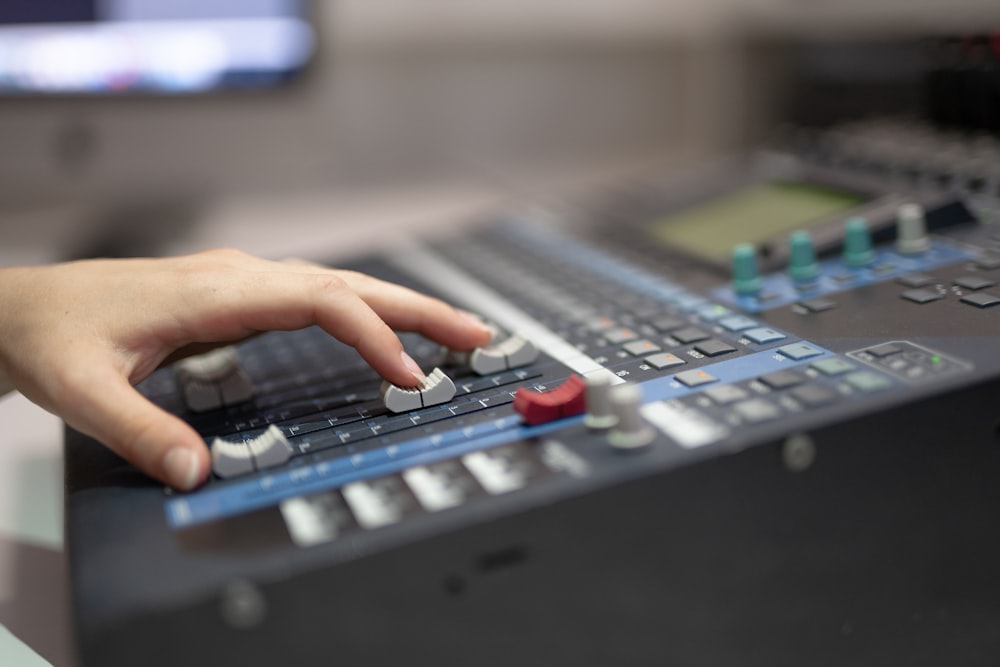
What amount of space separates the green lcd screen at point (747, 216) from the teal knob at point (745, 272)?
7 centimetres

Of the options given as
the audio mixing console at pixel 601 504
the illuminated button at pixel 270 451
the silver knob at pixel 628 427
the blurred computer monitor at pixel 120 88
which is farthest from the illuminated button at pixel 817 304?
the blurred computer monitor at pixel 120 88

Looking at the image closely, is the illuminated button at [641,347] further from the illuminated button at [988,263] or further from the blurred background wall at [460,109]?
the blurred background wall at [460,109]

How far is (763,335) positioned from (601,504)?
0.21 m

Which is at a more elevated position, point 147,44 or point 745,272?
point 147,44

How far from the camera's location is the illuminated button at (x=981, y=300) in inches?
21.0

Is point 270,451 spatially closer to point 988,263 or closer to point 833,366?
point 833,366

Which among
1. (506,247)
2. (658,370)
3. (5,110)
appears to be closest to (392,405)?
(658,370)

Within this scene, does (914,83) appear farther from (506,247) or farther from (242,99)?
(242,99)

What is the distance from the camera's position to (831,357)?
19.3 inches

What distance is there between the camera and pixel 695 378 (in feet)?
1.61

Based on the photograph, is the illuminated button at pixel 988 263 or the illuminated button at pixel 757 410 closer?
the illuminated button at pixel 757 410

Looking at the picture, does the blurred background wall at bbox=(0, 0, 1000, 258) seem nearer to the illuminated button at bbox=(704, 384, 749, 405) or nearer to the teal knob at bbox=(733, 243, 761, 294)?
the teal knob at bbox=(733, 243, 761, 294)

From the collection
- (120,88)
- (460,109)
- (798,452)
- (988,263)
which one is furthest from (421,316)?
(460,109)

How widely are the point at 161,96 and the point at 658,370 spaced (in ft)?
2.79
